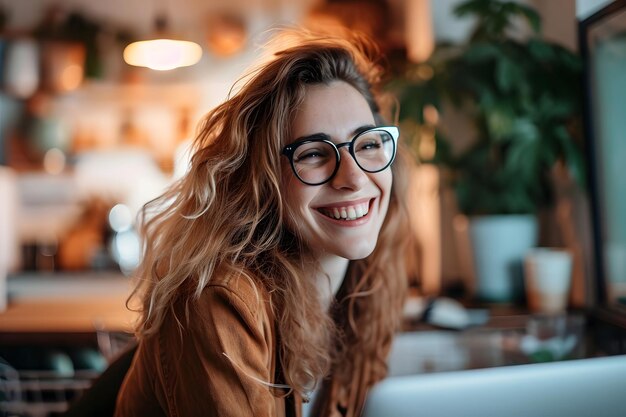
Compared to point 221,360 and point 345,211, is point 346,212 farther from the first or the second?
point 221,360

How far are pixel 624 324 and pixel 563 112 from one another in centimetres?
69

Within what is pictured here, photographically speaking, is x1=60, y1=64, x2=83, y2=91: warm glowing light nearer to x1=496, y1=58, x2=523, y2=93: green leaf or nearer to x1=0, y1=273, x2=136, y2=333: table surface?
x1=0, y1=273, x2=136, y2=333: table surface

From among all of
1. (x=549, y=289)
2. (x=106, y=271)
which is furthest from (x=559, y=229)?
(x=106, y=271)

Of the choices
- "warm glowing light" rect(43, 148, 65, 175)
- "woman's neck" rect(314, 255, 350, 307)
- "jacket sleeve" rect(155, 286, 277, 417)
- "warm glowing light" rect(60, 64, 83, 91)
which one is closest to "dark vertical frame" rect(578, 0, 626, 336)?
"woman's neck" rect(314, 255, 350, 307)

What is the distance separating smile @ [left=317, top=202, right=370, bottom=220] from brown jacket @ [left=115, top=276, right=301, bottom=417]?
0.17 meters

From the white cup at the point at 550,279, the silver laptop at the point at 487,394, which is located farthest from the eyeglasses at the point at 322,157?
the white cup at the point at 550,279

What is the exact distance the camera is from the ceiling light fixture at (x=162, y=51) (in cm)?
333

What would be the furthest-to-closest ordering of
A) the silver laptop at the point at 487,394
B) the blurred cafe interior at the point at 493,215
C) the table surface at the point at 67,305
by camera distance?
the table surface at the point at 67,305 → the blurred cafe interior at the point at 493,215 → the silver laptop at the point at 487,394

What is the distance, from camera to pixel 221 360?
3.10 feet

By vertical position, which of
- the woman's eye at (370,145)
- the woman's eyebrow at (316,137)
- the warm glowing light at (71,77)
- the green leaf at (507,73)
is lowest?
the woman's eye at (370,145)

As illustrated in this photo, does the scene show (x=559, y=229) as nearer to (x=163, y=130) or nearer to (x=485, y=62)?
(x=485, y=62)

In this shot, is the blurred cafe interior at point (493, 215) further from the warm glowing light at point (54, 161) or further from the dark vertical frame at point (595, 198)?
the warm glowing light at point (54, 161)

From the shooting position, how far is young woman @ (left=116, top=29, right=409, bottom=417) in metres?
0.97

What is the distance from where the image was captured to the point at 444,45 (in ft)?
7.34
